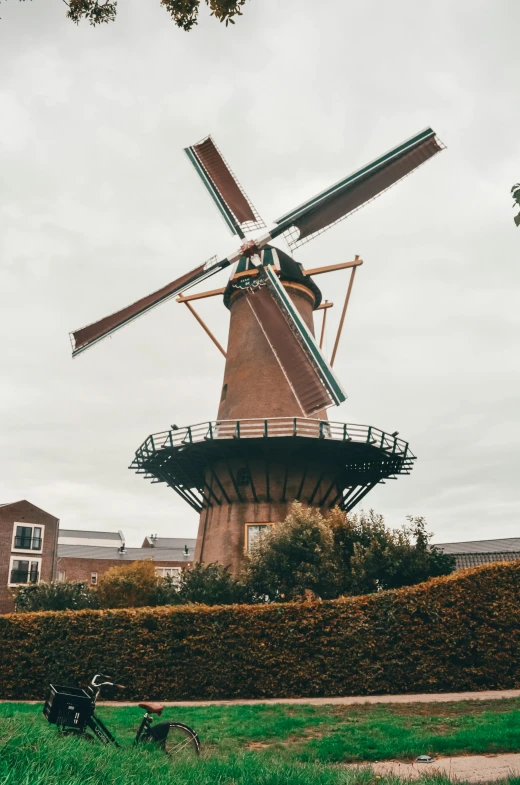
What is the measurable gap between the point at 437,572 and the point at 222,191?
18837mm

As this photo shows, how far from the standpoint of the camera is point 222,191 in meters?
29.3

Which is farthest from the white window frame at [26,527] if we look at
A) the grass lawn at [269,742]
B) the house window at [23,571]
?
the grass lawn at [269,742]

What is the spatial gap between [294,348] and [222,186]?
1025 centimetres

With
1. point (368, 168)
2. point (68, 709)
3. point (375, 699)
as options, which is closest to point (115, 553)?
point (368, 168)

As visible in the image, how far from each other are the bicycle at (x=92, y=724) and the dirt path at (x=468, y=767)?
6.30 ft

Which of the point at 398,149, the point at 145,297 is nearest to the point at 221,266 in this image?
the point at 145,297

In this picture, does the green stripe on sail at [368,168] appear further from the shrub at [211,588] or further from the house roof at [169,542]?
the house roof at [169,542]

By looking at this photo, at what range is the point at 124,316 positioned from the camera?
27.5 meters

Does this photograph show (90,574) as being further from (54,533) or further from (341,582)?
(341,582)

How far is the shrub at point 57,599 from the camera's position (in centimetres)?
2303

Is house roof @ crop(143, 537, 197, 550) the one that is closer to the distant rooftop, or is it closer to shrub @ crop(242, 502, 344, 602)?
the distant rooftop

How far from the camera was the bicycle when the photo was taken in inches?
257

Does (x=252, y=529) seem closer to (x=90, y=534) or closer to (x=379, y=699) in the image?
(x=379, y=699)

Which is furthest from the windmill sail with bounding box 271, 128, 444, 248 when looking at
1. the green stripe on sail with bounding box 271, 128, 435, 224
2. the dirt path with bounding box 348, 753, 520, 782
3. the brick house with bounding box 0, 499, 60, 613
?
the brick house with bounding box 0, 499, 60, 613
